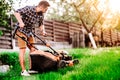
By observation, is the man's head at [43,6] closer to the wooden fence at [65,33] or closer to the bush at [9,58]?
the bush at [9,58]

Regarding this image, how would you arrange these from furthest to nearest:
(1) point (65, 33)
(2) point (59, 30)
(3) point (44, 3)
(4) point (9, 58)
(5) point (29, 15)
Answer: (1) point (65, 33) → (2) point (59, 30) → (4) point (9, 58) → (5) point (29, 15) → (3) point (44, 3)

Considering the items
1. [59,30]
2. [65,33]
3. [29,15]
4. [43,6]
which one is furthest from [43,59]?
[65,33]

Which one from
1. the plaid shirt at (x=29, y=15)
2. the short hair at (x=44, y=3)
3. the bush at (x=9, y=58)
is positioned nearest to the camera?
Result: the short hair at (x=44, y=3)

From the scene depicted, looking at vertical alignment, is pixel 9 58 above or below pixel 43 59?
below

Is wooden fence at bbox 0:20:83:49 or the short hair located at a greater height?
the short hair

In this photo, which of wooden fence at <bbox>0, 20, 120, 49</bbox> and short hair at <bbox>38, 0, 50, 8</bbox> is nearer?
short hair at <bbox>38, 0, 50, 8</bbox>

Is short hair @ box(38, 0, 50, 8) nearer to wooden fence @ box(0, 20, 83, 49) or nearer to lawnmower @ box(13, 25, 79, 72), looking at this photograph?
lawnmower @ box(13, 25, 79, 72)

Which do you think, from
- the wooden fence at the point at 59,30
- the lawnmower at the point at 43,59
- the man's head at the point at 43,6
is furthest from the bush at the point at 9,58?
the wooden fence at the point at 59,30

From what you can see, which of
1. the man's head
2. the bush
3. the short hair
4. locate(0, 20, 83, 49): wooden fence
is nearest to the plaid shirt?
the man's head

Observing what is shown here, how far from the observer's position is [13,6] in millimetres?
12578

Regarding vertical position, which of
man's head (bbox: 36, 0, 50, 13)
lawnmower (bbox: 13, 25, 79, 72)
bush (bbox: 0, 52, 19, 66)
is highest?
man's head (bbox: 36, 0, 50, 13)

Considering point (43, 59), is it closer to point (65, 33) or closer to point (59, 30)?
point (59, 30)

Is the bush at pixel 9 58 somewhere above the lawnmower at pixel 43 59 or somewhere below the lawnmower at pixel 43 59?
below

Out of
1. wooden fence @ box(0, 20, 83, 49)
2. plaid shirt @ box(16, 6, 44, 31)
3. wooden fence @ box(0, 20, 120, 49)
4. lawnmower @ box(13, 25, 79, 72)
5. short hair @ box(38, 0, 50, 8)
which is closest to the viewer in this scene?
short hair @ box(38, 0, 50, 8)
